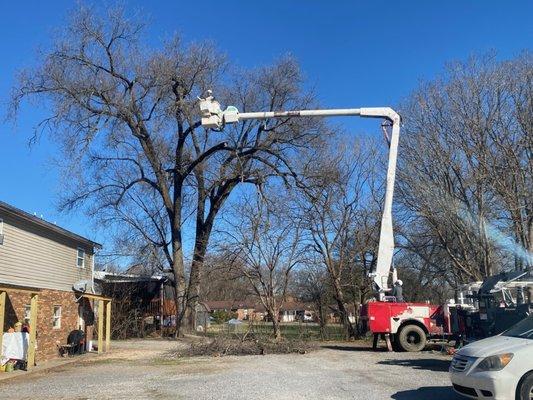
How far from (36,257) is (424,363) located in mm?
16618

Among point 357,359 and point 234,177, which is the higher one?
point 234,177

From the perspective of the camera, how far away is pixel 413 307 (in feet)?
69.9

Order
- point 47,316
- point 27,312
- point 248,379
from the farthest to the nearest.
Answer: point 47,316 → point 27,312 → point 248,379

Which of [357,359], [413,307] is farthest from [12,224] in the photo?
[413,307]

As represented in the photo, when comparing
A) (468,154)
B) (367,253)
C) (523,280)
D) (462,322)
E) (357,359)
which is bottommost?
(357,359)

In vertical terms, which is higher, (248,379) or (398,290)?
(398,290)

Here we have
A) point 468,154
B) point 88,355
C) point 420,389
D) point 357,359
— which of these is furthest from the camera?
point 468,154

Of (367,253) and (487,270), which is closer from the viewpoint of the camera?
(487,270)

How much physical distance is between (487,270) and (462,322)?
9.67 m

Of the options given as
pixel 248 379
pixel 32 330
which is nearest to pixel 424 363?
pixel 248 379

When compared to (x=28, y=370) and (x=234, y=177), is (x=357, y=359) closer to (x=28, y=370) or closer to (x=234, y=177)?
(x=28, y=370)

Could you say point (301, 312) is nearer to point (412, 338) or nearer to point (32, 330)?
point (412, 338)

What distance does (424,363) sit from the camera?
54.0 feet

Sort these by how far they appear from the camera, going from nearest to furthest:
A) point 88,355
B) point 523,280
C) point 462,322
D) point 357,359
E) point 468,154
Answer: point 523,280, point 462,322, point 357,359, point 88,355, point 468,154
